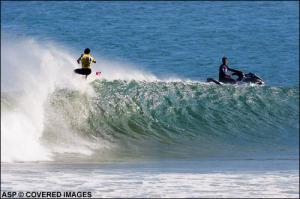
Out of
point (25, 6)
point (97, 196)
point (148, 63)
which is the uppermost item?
point (25, 6)

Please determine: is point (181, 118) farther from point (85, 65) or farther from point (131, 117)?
point (85, 65)

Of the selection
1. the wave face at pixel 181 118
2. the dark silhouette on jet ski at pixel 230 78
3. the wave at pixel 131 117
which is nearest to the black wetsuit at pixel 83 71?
the wave at pixel 131 117

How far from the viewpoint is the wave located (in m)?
22.7

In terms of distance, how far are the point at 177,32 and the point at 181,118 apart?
105ft

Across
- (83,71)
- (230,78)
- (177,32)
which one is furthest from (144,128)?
(177,32)

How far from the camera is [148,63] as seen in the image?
1825 inches

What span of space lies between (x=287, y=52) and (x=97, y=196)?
3658cm

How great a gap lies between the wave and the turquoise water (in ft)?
33.0

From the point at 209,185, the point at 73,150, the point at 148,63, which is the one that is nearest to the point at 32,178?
the point at 209,185

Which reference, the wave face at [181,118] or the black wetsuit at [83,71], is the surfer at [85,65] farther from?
the wave face at [181,118]

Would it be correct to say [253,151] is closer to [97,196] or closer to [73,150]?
[73,150]

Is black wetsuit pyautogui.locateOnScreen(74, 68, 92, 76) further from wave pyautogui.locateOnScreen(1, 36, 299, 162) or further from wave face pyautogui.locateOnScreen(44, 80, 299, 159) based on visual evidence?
wave face pyautogui.locateOnScreen(44, 80, 299, 159)

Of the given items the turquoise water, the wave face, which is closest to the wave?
the wave face

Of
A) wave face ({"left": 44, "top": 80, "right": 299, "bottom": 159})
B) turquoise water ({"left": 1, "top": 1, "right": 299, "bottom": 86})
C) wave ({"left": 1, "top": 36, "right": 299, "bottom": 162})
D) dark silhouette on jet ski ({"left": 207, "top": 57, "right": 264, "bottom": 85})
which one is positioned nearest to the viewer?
wave ({"left": 1, "top": 36, "right": 299, "bottom": 162})
